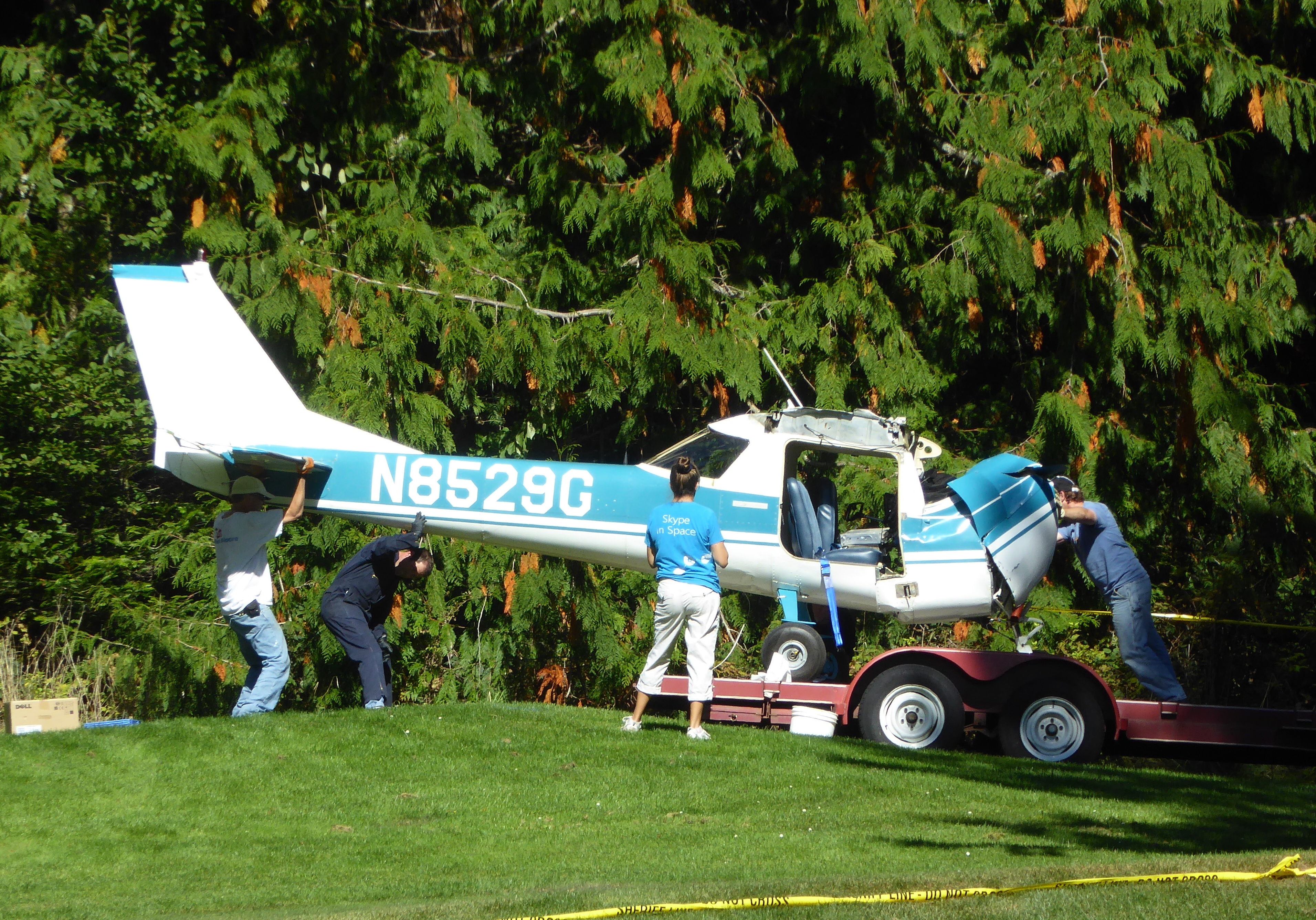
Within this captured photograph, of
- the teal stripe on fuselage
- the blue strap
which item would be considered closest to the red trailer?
the blue strap

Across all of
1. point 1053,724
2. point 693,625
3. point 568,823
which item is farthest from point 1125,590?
point 568,823

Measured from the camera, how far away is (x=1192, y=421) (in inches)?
478

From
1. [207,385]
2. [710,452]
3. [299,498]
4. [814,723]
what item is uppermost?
[207,385]

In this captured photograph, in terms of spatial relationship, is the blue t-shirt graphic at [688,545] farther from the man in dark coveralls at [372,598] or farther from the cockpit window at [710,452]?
the man in dark coveralls at [372,598]

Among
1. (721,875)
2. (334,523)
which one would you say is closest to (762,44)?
(334,523)

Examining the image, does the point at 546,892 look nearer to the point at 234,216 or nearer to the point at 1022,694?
the point at 1022,694

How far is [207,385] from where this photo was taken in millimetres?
10148

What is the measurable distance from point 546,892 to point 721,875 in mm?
828

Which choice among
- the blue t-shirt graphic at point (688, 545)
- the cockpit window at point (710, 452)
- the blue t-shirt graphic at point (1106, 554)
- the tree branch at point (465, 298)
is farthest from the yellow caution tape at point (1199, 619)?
the tree branch at point (465, 298)

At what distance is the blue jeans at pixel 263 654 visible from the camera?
9.16 m

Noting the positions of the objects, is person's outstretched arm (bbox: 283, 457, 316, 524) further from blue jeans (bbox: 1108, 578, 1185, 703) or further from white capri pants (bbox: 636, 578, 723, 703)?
blue jeans (bbox: 1108, 578, 1185, 703)

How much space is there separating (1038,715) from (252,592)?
5630mm

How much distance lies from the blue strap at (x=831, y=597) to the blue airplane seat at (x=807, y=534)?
100mm

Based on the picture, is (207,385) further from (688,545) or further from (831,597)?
(831,597)
